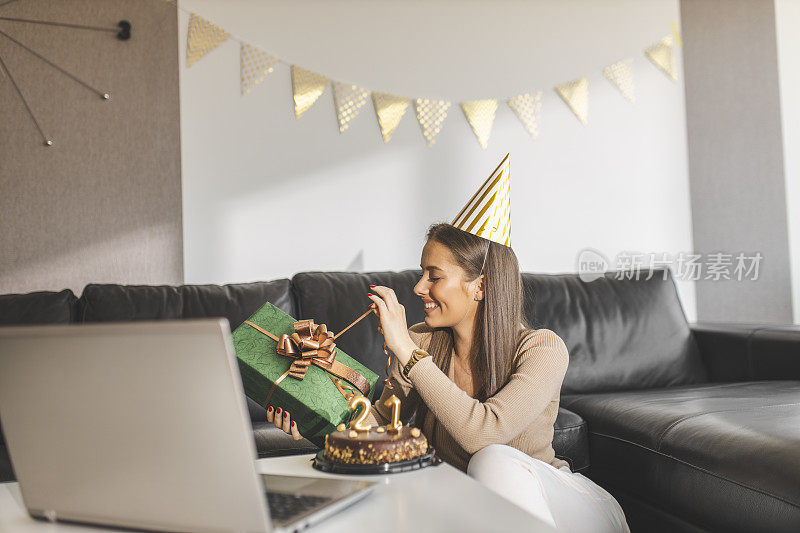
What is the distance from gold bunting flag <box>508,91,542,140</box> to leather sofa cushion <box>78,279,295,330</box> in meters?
1.42

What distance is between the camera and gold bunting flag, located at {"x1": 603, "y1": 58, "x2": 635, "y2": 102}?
3.22 meters

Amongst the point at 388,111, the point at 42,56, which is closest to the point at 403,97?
the point at 388,111

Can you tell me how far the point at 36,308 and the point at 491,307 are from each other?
141cm

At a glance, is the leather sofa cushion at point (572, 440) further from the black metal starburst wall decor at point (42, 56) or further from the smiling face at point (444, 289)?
the black metal starburst wall decor at point (42, 56)

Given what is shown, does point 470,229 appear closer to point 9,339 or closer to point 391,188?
point 9,339

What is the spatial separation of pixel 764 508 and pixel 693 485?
219mm

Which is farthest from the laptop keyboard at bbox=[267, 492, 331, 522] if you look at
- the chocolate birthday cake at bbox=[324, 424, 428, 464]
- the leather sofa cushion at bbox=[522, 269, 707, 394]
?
the leather sofa cushion at bbox=[522, 269, 707, 394]

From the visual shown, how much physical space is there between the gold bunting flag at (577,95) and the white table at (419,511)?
252 centimetres

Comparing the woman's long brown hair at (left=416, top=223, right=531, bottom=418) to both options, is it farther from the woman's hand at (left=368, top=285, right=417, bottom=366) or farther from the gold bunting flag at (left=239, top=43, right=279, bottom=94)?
the gold bunting flag at (left=239, top=43, right=279, bottom=94)

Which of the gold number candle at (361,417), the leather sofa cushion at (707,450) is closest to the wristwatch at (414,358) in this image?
the gold number candle at (361,417)

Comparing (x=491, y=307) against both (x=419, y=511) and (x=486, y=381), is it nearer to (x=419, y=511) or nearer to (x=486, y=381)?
(x=486, y=381)

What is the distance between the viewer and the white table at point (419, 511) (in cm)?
73

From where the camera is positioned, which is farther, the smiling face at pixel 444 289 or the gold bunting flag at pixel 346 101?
the gold bunting flag at pixel 346 101

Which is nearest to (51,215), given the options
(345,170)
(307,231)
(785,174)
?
(307,231)
